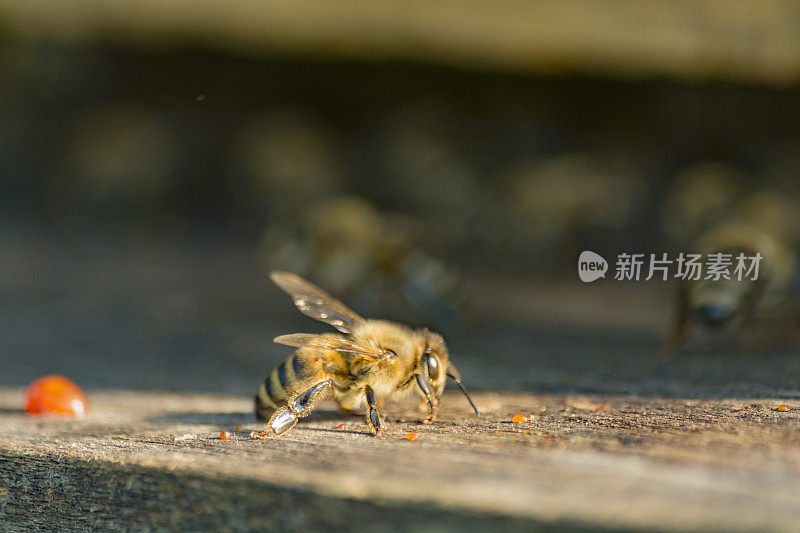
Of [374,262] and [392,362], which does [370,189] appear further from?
[392,362]

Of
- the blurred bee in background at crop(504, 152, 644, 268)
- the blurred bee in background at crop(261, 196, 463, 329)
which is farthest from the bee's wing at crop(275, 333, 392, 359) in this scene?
the blurred bee in background at crop(504, 152, 644, 268)

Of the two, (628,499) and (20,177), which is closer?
(628,499)

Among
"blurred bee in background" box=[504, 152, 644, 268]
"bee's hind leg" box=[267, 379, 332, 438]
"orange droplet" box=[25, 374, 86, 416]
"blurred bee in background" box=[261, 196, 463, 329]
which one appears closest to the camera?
"bee's hind leg" box=[267, 379, 332, 438]

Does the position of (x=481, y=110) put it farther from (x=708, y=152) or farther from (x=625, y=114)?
(x=708, y=152)

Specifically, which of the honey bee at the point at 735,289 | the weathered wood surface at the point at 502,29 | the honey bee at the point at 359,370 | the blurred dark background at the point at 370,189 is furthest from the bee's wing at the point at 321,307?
the weathered wood surface at the point at 502,29

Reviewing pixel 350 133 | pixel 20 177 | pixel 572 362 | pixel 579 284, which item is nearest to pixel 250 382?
pixel 572 362

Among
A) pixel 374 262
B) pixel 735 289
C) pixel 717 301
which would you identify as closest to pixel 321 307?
pixel 717 301

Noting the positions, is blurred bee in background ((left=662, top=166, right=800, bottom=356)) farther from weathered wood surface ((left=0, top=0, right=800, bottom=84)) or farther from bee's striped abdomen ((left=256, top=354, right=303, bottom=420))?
bee's striped abdomen ((left=256, top=354, right=303, bottom=420))
